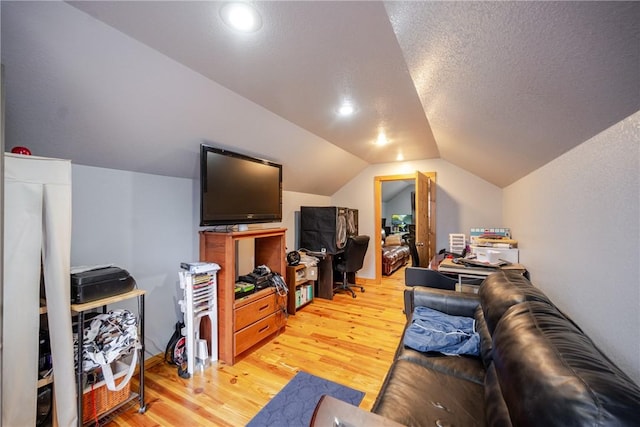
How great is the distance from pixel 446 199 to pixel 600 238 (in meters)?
3.44

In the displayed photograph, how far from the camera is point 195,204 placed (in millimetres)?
2660

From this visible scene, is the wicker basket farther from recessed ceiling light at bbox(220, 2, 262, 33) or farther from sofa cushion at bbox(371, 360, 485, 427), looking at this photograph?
recessed ceiling light at bbox(220, 2, 262, 33)

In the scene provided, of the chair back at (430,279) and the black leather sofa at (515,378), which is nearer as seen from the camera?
the black leather sofa at (515,378)

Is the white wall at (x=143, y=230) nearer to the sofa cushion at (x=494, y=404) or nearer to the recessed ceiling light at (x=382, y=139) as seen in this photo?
the recessed ceiling light at (x=382, y=139)


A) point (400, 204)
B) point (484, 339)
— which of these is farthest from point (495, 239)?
point (400, 204)

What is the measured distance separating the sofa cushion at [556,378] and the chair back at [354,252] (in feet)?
9.46

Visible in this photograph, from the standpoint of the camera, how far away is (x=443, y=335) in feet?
5.69

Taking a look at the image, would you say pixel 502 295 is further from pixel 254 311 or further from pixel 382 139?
pixel 382 139

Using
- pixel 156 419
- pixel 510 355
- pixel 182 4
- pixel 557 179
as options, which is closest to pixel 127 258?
pixel 156 419

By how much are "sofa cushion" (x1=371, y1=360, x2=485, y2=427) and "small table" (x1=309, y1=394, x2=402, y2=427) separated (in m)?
0.38

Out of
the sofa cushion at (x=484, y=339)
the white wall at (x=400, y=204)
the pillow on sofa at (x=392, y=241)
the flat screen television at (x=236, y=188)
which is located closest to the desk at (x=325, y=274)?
the flat screen television at (x=236, y=188)

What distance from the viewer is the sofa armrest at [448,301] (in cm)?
208

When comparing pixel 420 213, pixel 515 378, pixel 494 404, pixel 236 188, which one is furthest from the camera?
pixel 420 213

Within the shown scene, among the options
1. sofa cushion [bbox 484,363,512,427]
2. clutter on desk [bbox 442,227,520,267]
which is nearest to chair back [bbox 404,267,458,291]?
clutter on desk [bbox 442,227,520,267]
